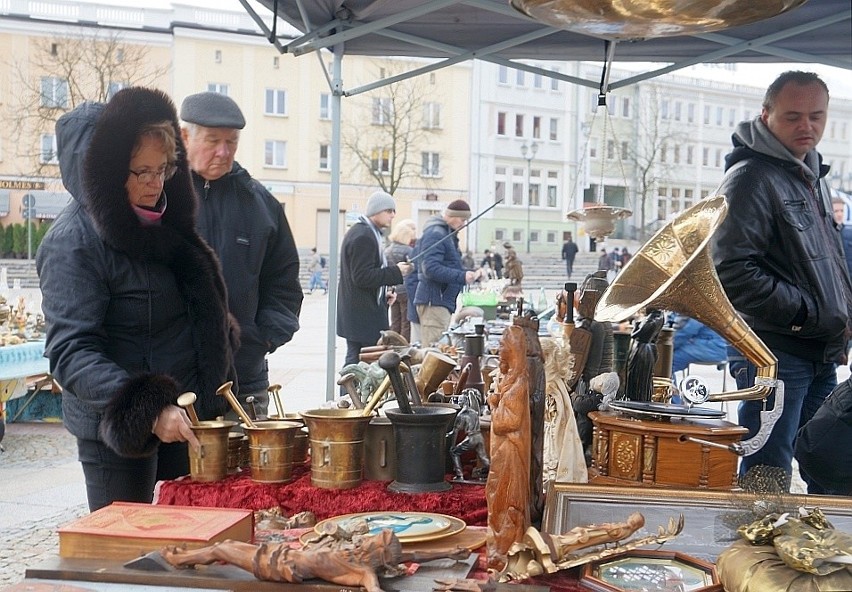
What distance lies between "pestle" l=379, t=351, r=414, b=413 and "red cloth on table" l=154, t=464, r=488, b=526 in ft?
0.61

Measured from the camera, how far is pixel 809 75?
3043mm

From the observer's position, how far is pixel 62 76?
82.1ft

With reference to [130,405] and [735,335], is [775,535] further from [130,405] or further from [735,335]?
[130,405]

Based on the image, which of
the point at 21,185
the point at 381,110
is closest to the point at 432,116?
the point at 381,110

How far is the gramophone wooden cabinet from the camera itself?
1.79m

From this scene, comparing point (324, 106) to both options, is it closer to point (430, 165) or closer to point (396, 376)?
point (430, 165)

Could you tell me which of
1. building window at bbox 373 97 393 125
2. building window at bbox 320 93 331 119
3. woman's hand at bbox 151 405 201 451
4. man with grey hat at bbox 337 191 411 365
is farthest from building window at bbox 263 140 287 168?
woman's hand at bbox 151 405 201 451

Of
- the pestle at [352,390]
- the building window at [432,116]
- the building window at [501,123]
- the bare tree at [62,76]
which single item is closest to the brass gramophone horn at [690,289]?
the pestle at [352,390]

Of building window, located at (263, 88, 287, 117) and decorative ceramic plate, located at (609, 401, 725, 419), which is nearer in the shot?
decorative ceramic plate, located at (609, 401, 725, 419)

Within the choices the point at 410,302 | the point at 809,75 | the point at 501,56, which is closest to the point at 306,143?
the point at 410,302

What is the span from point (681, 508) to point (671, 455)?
0.19 meters

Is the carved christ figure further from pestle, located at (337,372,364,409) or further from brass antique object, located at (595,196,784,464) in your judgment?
pestle, located at (337,372,364,409)

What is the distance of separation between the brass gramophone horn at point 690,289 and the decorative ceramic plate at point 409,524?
68cm

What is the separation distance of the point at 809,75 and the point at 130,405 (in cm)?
247
